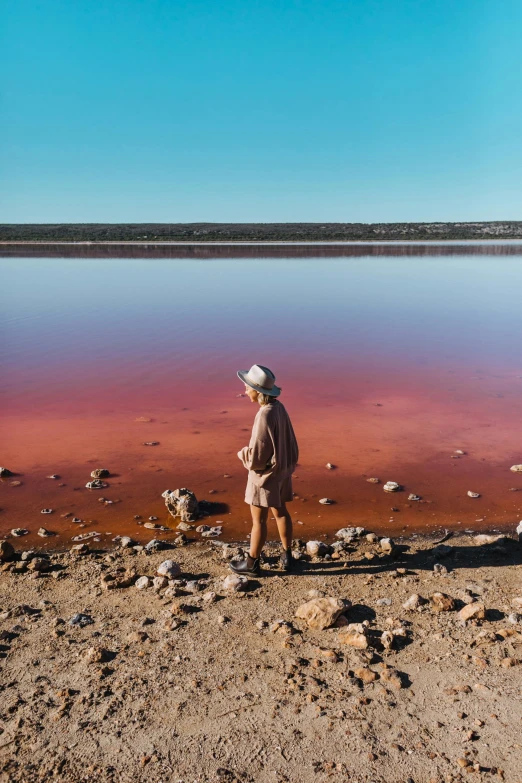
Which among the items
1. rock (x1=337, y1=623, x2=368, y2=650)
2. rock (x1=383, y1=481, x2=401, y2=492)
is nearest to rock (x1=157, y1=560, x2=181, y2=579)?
rock (x1=337, y1=623, x2=368, y2=650)

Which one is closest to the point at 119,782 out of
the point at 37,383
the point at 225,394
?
the point at 225,394

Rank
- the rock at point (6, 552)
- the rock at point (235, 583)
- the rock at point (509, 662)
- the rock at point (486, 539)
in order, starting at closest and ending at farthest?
the rock at point (509, 662) → the rock at point (235, 583) → the rock at point (6, 552) → the rock at point (486, 539)

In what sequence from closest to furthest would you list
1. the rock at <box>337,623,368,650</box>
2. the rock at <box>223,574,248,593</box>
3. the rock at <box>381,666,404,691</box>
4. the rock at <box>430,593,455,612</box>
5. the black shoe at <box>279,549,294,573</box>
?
the rock at <box>381,666,404,691</box>
the rock at <box>337,623,368,650</box>
the rock at <box>430,593,455,612</box>
the rock at <box>223,574,248,593</box>
the black shoe at <box>279,549,294,573</box>

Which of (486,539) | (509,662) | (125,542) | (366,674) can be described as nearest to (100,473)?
(125,542)

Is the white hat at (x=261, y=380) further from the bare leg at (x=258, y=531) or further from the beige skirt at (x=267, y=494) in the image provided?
the bare leg at (x=258, y=531)

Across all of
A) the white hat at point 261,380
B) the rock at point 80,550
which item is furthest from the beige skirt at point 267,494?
the rock at point 80,550

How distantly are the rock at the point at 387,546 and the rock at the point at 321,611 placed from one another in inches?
39.8

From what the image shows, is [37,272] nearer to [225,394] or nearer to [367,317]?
[367,317]

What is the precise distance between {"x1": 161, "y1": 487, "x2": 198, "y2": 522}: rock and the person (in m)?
1.09

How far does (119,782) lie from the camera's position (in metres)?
2.60

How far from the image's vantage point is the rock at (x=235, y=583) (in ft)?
13.5

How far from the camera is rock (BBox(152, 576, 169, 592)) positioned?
163 inches

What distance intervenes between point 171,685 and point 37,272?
32461mm

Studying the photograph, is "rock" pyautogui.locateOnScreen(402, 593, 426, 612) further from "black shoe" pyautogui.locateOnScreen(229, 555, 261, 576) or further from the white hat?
the white hat
